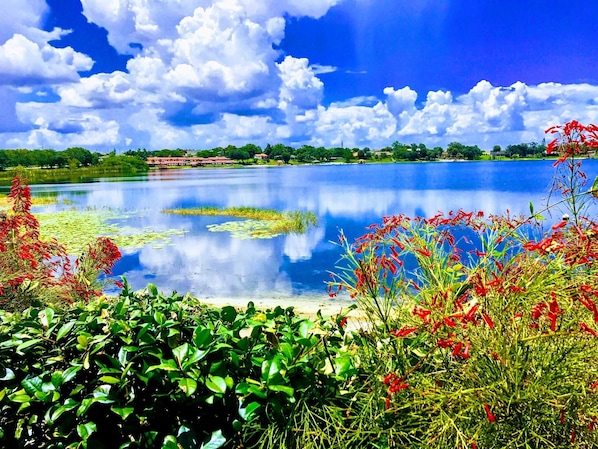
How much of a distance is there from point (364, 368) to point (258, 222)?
1554 cm

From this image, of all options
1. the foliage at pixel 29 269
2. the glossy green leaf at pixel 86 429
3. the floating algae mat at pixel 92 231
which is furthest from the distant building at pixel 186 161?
the glossy green leaf at pixel 86 429

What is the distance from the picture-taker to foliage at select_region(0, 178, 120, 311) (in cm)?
361

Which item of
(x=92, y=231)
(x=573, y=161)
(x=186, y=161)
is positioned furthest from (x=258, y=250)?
(x=186, y=161)

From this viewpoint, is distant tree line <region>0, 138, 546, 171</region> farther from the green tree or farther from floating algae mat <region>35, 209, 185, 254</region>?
floating algae mat <region>35, 209, 185, 254</region>

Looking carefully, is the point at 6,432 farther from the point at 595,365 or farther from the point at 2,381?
the point at 595,365

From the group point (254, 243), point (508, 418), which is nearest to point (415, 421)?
point (508, 418)

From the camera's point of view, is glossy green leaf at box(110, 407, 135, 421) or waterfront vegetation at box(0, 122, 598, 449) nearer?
waterfront vegetation at box(0, 122, 598, 449)

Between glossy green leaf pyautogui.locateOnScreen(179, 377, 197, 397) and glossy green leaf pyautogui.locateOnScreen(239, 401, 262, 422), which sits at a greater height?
glossy green leaf pyautogui.locateOnScreen(179, 377, 197, 397)

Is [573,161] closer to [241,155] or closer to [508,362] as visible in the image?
[508,362]

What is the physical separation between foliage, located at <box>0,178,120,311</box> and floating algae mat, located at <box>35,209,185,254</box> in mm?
6720

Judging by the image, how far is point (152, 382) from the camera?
142cm

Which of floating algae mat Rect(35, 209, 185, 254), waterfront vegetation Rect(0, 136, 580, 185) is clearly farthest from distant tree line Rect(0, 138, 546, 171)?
floating algae mat Rect(35, 209, 185, 254)

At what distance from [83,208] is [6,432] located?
22.9 meters

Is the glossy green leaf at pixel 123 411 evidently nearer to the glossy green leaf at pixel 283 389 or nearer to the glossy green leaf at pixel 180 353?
the glossy green leaf at pixel 180 353
